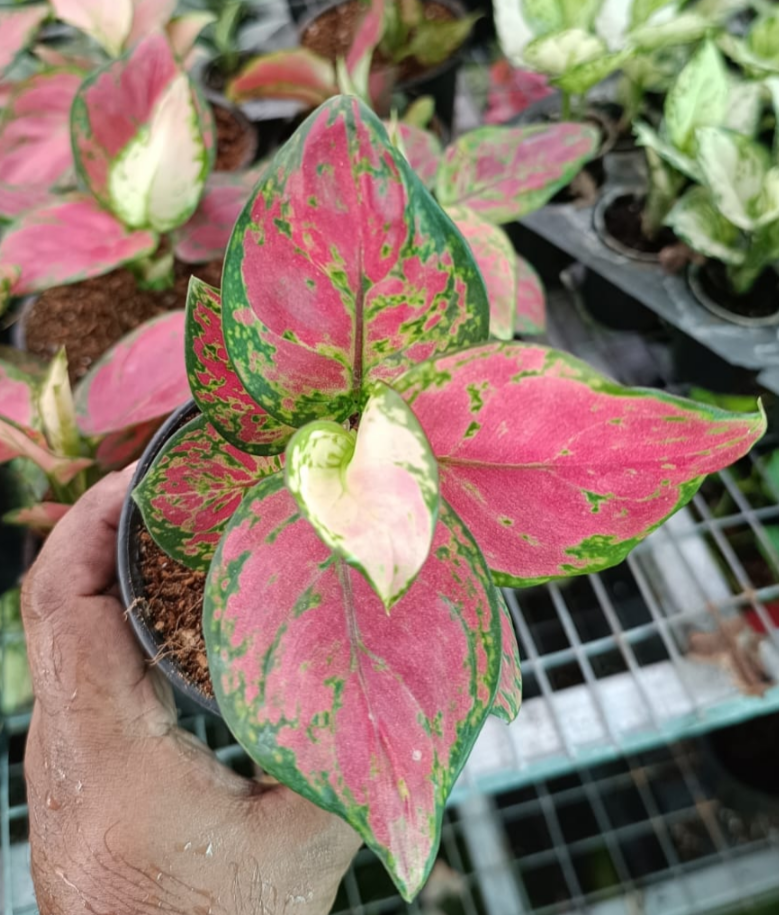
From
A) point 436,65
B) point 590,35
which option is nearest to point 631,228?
point 590,35

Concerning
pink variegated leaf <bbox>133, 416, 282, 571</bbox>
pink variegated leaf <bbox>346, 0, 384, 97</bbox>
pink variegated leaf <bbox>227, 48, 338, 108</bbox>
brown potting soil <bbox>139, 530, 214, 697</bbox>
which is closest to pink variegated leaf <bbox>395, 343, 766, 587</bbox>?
pink variegated leaf <bbox>133, 416, 282, 571</bbox>

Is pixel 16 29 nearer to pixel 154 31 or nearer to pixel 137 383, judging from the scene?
pixel 154 31

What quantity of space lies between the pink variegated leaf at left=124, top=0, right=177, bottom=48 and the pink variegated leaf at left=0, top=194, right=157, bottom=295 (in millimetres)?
285

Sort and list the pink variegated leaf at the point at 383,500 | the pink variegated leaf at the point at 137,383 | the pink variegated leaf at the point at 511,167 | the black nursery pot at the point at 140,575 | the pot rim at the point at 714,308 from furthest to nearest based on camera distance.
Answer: the pot rim at the point at 714,308 → the pink variegated leaf at the point at 511,167 → the pink variegated leaf at the point at 137,383 → the black nursery pot at the point at 140,575 → the pink variegated leaf at the point at 383,500

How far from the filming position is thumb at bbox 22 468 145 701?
505 mm

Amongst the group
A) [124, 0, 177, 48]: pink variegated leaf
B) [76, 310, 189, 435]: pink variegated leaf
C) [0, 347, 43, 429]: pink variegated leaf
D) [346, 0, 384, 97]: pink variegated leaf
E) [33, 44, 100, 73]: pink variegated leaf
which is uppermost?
[124, 0, 177, 48]: pink variegated leaf

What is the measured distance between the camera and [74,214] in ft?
2.14

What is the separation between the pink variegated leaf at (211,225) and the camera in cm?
73

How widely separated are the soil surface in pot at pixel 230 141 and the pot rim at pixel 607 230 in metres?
0.43

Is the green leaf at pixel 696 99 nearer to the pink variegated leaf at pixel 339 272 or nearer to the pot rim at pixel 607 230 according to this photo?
the pot rim at pixel 607 230

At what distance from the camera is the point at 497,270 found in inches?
24.2

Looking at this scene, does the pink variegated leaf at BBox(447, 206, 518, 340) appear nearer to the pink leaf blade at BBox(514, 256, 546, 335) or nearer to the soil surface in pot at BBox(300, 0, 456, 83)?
the pink leaf blade at BBox(514, 256, 546, 335)

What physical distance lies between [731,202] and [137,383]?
0.59 meters

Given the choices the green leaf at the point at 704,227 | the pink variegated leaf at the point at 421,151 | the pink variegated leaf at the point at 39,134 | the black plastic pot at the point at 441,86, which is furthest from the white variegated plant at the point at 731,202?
the pink variegated leaf at the point at 39,134
